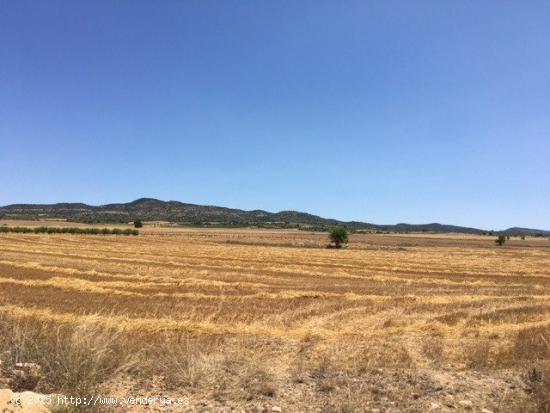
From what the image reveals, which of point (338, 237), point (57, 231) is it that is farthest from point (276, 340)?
point (57, 231)

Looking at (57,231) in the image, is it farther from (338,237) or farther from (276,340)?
(276,340)

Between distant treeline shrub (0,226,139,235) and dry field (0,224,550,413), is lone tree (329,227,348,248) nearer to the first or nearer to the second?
distant treeline shrub (0,226,139,235)

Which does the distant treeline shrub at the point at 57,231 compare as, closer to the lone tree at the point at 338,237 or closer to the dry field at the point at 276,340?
the lone tree at the point at 338,237

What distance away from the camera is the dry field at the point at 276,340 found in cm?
834

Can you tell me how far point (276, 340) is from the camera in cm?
1527

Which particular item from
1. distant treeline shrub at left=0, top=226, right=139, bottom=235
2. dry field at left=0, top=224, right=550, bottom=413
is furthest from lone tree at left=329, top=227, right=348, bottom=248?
dry field at left=0, top=224, right=550, bottom=413

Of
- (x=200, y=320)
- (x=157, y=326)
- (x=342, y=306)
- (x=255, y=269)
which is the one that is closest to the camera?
(x=157, y=326)

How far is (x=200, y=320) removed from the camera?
18.4 meters

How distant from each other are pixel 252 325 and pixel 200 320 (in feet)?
6.64

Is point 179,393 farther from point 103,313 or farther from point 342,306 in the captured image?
point 342,306

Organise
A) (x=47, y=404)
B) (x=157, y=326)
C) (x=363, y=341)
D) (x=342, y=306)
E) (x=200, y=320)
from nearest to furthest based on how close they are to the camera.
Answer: (x=47, y=404)
(x=363, y=341)
(x=157, y=326)
(x=200, y=320)
(x=342, y=306)

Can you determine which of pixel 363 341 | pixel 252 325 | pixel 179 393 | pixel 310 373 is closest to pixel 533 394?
pixel 310 373

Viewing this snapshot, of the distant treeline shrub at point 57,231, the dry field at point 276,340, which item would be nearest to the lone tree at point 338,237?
the distant treeline shrub at point 57,231

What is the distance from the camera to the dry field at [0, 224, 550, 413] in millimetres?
8344
